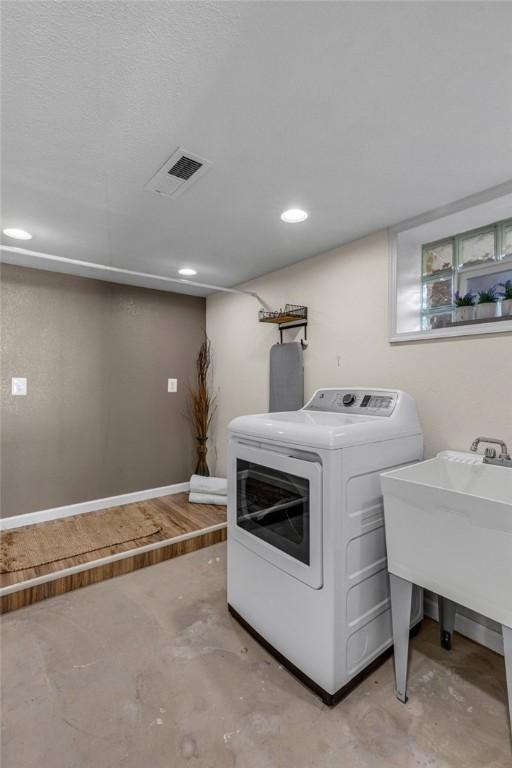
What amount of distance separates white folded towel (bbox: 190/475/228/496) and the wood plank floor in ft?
0.44

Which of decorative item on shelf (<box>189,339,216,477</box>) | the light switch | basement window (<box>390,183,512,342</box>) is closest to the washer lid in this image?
basement window (<box>390,183,512,342</box>)

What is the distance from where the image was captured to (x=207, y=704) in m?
1.46

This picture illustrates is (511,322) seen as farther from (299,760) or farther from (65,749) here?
(65,749)

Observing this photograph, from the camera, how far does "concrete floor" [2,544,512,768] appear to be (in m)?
1.27

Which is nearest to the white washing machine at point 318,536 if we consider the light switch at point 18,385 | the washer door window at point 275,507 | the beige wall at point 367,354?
the washer door window at point 275,507

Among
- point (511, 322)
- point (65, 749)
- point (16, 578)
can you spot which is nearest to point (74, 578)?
point (16, 578)

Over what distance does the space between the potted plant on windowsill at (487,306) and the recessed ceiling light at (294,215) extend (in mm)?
1070

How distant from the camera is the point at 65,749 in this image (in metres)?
1.28

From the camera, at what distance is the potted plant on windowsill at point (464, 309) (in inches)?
76.0

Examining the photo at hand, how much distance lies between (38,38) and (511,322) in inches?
82.7

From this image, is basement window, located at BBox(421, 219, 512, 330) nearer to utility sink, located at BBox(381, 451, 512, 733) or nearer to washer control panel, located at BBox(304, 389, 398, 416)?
washer control panel, located at BBox(304, 389, 398, 416)

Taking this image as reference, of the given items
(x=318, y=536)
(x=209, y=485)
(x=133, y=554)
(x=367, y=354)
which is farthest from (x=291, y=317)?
(x=133, y=554)

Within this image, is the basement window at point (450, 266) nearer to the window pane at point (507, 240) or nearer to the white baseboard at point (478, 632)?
the window pane at point (507, 240)

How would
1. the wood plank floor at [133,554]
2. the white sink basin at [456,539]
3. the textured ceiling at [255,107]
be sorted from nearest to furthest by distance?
the textured ceiling at [255,107] < the white sink basin at [456,539] < the wood plank floor at [133,554]
